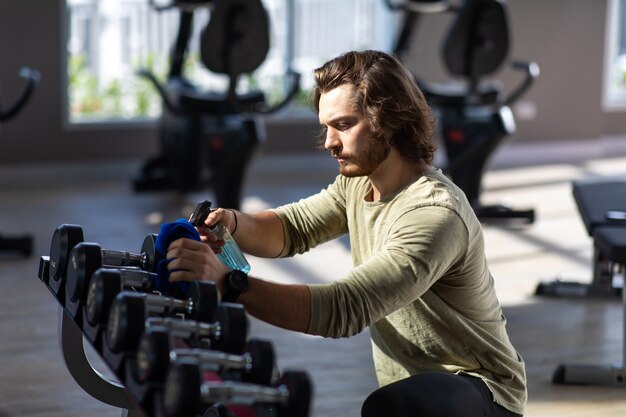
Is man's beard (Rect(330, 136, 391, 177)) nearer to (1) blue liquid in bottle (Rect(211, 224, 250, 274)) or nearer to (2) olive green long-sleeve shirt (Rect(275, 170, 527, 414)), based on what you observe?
(2) olive green long-sleeve shirt (Rect(275, 170, 527, 414))

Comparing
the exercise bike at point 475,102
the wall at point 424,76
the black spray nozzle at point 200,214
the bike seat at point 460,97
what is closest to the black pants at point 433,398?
the black spray nozzle at point 200,214

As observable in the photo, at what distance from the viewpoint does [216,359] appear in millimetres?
1386

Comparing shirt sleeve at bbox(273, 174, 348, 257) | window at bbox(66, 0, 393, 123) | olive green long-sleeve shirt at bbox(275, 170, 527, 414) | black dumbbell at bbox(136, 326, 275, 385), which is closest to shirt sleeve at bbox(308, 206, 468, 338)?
olive green long-sleeve shirt at bbox(275, 170, 527, 414)

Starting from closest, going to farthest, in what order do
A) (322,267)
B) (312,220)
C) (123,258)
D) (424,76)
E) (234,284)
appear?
(234,284), (123,258), (312,220), (322,267), (424,76)

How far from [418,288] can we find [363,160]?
0.83ft

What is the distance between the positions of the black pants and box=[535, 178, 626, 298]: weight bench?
105 cm

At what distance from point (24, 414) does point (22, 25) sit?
3775mm

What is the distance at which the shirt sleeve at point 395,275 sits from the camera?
63.4 inches

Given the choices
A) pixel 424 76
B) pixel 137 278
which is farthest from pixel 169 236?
pixel 424 76

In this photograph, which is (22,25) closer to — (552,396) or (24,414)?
(24,414)

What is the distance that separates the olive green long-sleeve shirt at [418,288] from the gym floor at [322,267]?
96 cm

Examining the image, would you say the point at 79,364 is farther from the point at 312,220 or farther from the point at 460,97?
the point at 460,97

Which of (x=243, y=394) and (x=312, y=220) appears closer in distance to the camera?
(x=243, y=394)

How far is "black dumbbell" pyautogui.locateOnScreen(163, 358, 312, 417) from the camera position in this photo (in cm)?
130
